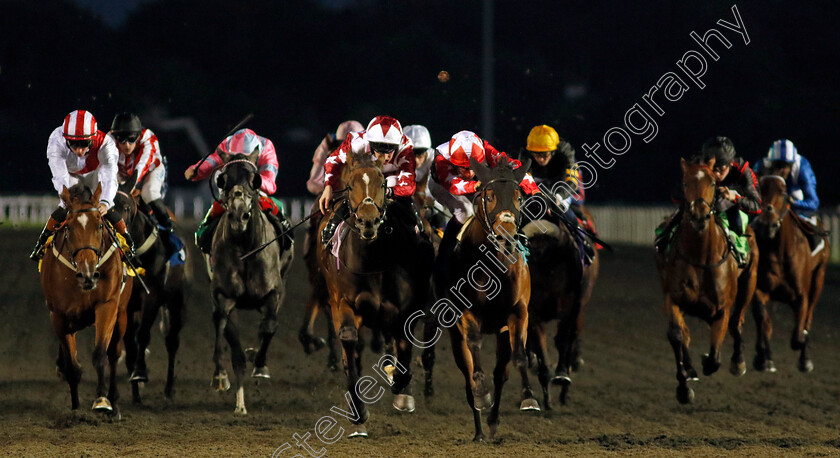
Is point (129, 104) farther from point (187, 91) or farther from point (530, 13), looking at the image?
point (530, 13)

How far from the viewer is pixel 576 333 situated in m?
9.39

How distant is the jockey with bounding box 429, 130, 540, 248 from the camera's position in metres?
7.68

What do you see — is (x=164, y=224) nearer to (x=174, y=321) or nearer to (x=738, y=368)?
(x=174, y=321)

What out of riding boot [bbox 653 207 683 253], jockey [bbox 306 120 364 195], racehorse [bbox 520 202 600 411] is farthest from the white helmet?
riding boot [bbox 653 207 683 253]

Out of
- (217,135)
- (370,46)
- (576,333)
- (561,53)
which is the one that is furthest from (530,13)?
(576,333)

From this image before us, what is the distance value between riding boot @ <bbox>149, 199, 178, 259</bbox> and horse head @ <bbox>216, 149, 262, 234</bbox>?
3.27 ft

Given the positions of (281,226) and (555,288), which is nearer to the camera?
(555,288)

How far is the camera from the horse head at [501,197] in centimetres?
683

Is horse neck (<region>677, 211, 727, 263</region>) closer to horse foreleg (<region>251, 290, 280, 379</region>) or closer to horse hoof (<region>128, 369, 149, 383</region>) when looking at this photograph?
horse foreleg (<region>251, 290, 280, 379</region>)

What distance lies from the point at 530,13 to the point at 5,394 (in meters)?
42.6

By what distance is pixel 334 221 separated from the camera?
792 centimetres

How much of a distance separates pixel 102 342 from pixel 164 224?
5.67ft

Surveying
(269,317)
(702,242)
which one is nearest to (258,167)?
(269,317)

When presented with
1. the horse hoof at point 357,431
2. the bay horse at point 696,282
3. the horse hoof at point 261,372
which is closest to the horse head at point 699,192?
the bay horse at point 696,282
